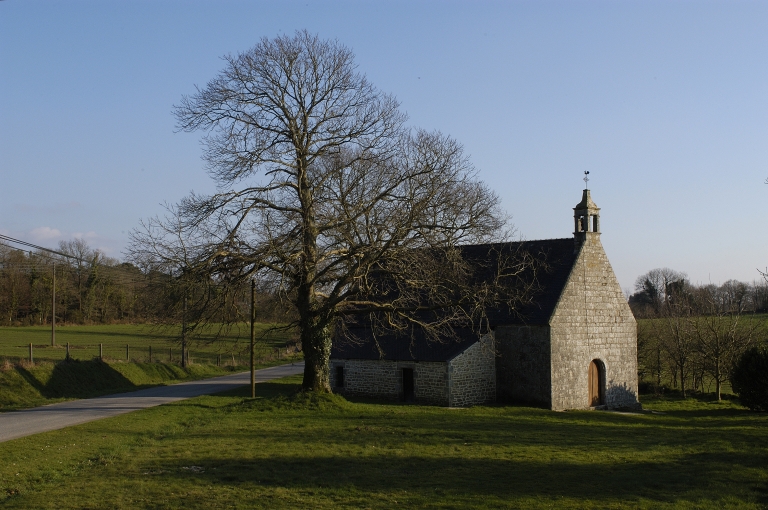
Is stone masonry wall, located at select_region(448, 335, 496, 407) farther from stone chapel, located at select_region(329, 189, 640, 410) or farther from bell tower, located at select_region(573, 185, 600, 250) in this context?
bell tower, located at select_region(573, 185, 600, 250)

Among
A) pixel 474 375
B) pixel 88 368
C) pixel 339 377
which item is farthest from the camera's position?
pixel 88 368

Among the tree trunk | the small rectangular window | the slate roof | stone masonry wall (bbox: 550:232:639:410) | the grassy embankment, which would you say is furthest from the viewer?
the small rectangular window

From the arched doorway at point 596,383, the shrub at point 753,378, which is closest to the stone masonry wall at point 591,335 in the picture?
the arched doorway at point 596,383

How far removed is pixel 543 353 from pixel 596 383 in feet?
12.7

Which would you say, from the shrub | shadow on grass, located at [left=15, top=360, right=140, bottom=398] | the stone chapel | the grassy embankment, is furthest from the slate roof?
shadow on grass, located at [left=15, top=360, right=140, bottom=398]

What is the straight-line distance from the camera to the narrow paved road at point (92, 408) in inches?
713

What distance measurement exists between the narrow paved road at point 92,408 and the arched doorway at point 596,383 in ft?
53.4

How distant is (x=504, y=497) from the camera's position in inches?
435

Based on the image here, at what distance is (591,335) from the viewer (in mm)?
28219

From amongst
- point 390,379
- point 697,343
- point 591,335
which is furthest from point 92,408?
point 697,343

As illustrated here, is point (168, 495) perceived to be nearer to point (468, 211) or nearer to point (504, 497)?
point (504, 497)

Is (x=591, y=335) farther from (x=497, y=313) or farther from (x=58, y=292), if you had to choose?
(x=58, y=292)

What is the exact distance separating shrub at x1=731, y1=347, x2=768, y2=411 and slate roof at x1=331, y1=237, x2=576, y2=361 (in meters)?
8.14

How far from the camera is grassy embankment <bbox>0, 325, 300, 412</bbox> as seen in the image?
2519cm
